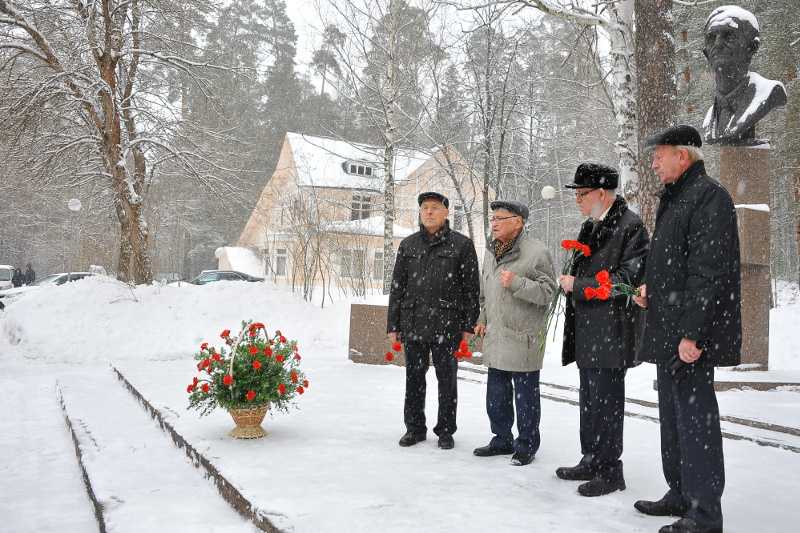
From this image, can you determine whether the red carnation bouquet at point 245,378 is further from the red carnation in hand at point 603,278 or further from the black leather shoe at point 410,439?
the red carnation in hand at point 603,278

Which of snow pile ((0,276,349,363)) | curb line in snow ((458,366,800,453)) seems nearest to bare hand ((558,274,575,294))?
A: curb line in snow ((458,366,800,453))

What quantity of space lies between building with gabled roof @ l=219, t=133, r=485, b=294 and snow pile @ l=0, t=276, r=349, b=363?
3.14m

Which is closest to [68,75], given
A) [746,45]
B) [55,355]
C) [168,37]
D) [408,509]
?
[168,37]

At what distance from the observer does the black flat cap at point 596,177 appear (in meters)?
3.90

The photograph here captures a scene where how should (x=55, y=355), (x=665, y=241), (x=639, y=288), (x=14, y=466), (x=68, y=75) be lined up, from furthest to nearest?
1. (x=68, y=75)
2. (x=55, y=355)
3. (x=14, y=466)
4. (x=639, y=288)
5. (x=665, y=241)

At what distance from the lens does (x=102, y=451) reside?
5.05 meters

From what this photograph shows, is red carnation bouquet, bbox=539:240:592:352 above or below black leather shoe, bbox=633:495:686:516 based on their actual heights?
above

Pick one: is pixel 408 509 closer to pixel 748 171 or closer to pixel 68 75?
pixel 748 171

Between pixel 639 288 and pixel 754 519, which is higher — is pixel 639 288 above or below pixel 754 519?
above

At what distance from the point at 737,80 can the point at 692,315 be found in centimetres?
642

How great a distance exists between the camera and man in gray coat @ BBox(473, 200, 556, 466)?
4.32 metres

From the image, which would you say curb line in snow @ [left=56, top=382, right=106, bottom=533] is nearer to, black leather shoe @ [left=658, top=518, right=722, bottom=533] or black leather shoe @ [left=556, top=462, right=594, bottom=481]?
black leather shoe @ [left=556, top=462, right=594, bottom=481]

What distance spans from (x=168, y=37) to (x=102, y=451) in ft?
43.5

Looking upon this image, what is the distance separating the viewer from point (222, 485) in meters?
3.99
